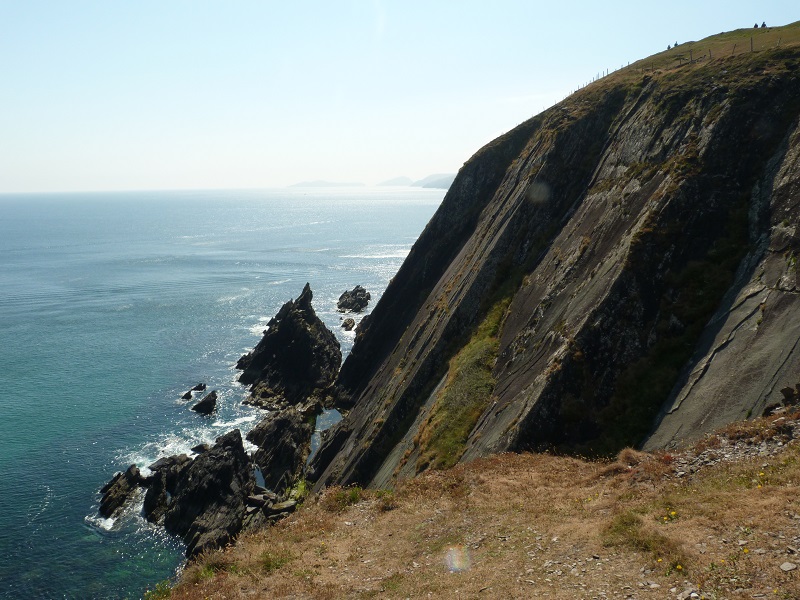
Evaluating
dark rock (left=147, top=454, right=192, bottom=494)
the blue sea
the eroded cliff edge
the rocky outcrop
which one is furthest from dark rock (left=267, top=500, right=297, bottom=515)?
the rocky outcrop

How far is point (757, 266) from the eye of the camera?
22.2 metres

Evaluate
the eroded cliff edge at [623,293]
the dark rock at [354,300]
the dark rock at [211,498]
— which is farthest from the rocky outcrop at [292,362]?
the dark rock at [354,300]

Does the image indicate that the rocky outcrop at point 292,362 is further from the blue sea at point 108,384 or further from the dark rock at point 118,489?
the dark rock at point 118,489

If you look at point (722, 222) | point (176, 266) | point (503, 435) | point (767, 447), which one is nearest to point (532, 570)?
point (767, 447)

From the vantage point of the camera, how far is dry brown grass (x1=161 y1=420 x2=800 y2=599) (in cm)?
1212

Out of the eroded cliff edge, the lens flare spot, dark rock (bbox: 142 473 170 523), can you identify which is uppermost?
the eroded cliff edge

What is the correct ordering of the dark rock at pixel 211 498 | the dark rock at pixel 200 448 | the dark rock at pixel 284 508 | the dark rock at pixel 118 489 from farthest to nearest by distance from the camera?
the dark rock at pixel 200 448, the dark rock at pixel 118 489, the dark rock at pixel 211 498, the dark rock at pixel 284 508

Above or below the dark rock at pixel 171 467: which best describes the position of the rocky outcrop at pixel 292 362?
above

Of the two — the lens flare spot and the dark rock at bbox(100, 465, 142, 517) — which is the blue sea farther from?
the lens flare spot

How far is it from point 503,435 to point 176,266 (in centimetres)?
15971

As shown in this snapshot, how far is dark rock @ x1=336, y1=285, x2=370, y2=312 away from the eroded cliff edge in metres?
66.6

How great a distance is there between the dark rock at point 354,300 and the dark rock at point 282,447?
172 ft

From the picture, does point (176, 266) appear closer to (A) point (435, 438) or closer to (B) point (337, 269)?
(B) point (337, 269)

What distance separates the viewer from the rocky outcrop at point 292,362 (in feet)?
230
